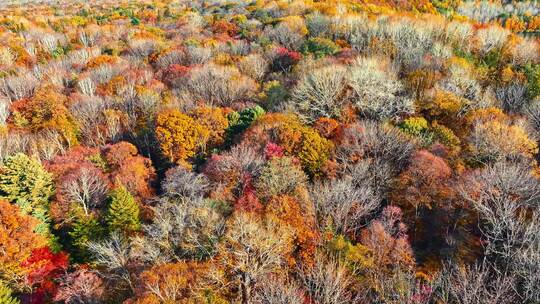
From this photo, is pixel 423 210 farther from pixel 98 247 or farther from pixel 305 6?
pixel 305 6

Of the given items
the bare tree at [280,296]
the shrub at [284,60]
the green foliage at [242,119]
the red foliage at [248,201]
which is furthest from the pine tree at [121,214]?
the shrub at [284,60]

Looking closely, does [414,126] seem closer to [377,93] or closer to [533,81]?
[377,93]

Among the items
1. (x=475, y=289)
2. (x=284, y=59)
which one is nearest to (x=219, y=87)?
(x=284, y=59)

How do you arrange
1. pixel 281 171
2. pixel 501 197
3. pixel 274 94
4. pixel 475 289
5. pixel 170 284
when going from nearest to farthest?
pixel 475 289, pixel 170 284, pixel 501 197, pixel 281 171, pixel 274 94

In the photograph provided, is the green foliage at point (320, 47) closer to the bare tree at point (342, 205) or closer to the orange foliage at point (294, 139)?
the orange foliage at point (294, 139)

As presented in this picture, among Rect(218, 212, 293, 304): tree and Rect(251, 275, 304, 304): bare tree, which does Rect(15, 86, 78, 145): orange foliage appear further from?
Rect(251, 275, 304, 304): bare tree

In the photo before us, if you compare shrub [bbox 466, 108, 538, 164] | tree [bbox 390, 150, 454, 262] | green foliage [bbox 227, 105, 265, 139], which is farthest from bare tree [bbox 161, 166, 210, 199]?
shrub [bbox 466, 108, 538, 164]
